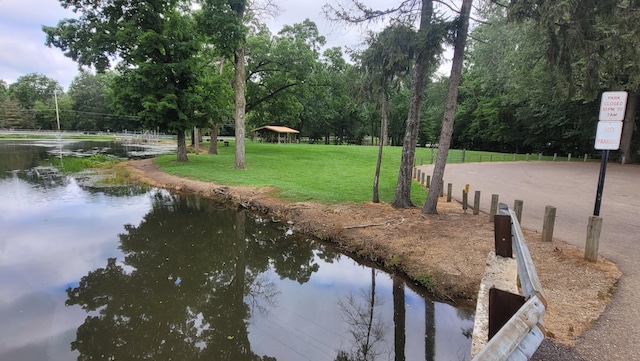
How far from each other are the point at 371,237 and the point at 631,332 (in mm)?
4514

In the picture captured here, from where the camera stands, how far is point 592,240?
515cm

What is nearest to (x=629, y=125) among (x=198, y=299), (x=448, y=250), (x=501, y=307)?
(x=448, y=250)

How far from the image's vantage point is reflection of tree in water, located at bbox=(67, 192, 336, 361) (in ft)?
13.4

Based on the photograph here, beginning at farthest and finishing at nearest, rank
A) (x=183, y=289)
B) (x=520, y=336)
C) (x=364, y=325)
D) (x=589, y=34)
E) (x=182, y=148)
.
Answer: (x=182, y=148)
(x=589, y=34)
(x=183, y=289)
(x=364, y=325)
(x=520, y=336)

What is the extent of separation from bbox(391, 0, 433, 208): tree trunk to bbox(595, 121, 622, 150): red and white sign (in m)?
3.60

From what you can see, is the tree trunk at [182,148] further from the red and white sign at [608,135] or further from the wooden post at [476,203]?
the red and white sign at [608,135]

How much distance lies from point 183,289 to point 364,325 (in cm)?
304


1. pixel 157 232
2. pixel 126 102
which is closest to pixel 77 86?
pixel 126 102

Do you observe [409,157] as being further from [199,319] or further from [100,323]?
[100,323]

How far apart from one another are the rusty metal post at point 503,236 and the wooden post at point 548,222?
371cm

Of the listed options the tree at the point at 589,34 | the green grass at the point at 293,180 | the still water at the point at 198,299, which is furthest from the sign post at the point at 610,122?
the green grass at the point at 293,180

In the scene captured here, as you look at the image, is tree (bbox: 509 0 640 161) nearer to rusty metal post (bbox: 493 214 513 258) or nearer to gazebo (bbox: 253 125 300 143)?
rusty metal post (bbox: 493 214 513 258)

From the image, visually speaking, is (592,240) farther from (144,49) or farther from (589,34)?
(144,49)

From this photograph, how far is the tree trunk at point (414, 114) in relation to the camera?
7742 millimetres
